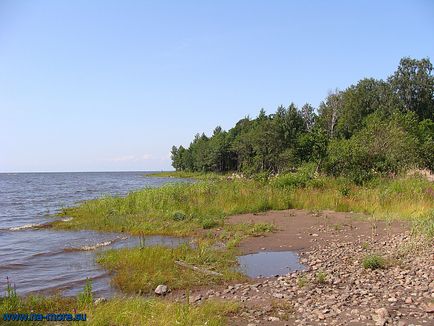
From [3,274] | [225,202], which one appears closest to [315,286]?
[3,274]

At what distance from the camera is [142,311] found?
6.54 m

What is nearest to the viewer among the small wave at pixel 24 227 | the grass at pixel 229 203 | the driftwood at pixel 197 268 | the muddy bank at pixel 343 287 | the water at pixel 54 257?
the muddy bank at pixel 343 287

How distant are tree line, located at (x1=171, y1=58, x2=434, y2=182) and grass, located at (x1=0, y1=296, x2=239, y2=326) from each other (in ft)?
65.4

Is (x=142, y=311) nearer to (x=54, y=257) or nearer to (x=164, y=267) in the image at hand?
(x=164, y=267)

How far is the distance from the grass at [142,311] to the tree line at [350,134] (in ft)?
65.4

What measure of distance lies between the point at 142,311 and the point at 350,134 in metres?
67.7

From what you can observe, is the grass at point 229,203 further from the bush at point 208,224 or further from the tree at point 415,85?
the tree at point 415,85

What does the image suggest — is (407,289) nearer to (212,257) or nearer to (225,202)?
(212,257)

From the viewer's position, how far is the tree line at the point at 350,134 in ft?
86.1

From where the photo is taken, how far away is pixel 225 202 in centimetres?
2034

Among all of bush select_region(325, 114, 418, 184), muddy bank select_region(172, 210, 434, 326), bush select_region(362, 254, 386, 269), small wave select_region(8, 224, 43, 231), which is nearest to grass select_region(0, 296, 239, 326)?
muddy bank select_region(172, 210, 434, 326)

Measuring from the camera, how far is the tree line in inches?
1033

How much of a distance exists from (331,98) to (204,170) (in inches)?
1464

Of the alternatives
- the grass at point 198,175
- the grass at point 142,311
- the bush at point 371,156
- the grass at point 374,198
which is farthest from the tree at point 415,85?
the grass at point 142,311
